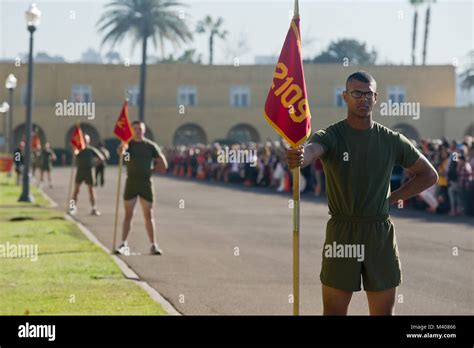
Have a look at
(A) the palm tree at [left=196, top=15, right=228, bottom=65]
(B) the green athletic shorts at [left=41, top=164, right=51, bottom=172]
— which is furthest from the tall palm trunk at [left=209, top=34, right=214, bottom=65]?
(B) the green athletic shorts at [left=41, top=164, right=51, bottom=172]

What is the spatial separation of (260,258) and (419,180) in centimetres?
918

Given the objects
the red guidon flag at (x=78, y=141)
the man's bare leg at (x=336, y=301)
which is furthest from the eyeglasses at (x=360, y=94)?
the red guidon flag at (x=78, y=141)

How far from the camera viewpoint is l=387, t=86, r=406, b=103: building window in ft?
268

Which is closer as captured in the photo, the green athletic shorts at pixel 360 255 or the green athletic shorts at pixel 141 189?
the green athletic shorts at pixel 360 255

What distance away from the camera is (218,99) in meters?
84.4

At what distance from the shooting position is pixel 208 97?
3322 inches

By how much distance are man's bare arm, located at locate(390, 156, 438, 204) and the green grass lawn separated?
3635mm

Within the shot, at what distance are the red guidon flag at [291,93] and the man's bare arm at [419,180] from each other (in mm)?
788

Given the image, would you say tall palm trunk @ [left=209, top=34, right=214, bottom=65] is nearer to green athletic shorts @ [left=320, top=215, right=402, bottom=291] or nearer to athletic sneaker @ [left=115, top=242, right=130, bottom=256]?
athletic sneaker @ [left=115, top=242, right=130, bottom=256]

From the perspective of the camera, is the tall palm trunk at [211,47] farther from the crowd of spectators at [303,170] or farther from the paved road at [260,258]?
the paved road at [260,258]

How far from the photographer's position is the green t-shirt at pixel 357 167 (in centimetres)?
749
